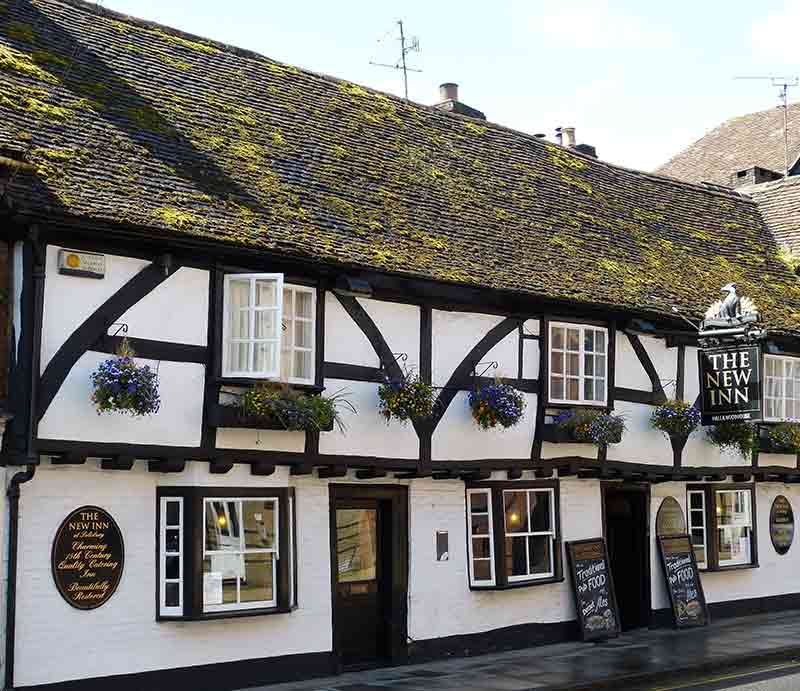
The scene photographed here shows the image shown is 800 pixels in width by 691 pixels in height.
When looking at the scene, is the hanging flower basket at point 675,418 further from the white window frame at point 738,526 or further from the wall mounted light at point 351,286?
the wall mounted light at point 351,286

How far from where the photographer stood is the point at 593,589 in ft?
58.3

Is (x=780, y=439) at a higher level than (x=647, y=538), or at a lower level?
higher

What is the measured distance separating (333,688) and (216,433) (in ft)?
10.4

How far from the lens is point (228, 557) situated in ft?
44.7

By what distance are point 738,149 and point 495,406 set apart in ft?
78.9

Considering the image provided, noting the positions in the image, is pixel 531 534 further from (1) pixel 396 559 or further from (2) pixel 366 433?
(2) pixel 366 433

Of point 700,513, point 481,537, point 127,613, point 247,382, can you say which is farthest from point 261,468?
point 700,513

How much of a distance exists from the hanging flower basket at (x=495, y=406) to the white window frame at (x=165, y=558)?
4344 millimetres

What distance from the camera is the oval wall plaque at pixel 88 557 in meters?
12.2

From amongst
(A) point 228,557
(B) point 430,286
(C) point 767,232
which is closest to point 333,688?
(A) point 228,557

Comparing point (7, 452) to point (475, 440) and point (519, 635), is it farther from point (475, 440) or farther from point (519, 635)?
point (519, 635)

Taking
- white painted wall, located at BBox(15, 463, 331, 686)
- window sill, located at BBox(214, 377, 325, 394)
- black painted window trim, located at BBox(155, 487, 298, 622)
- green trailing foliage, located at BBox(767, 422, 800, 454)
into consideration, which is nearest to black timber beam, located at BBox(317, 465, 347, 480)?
white painted wall, located at BBox(15, 463, 331, 686)

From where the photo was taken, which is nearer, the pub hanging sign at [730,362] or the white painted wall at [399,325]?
Result: the white painted wall at [399,325]

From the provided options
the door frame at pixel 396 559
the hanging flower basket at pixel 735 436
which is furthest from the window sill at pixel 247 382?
the hanging flower basket at pixel 735 436
